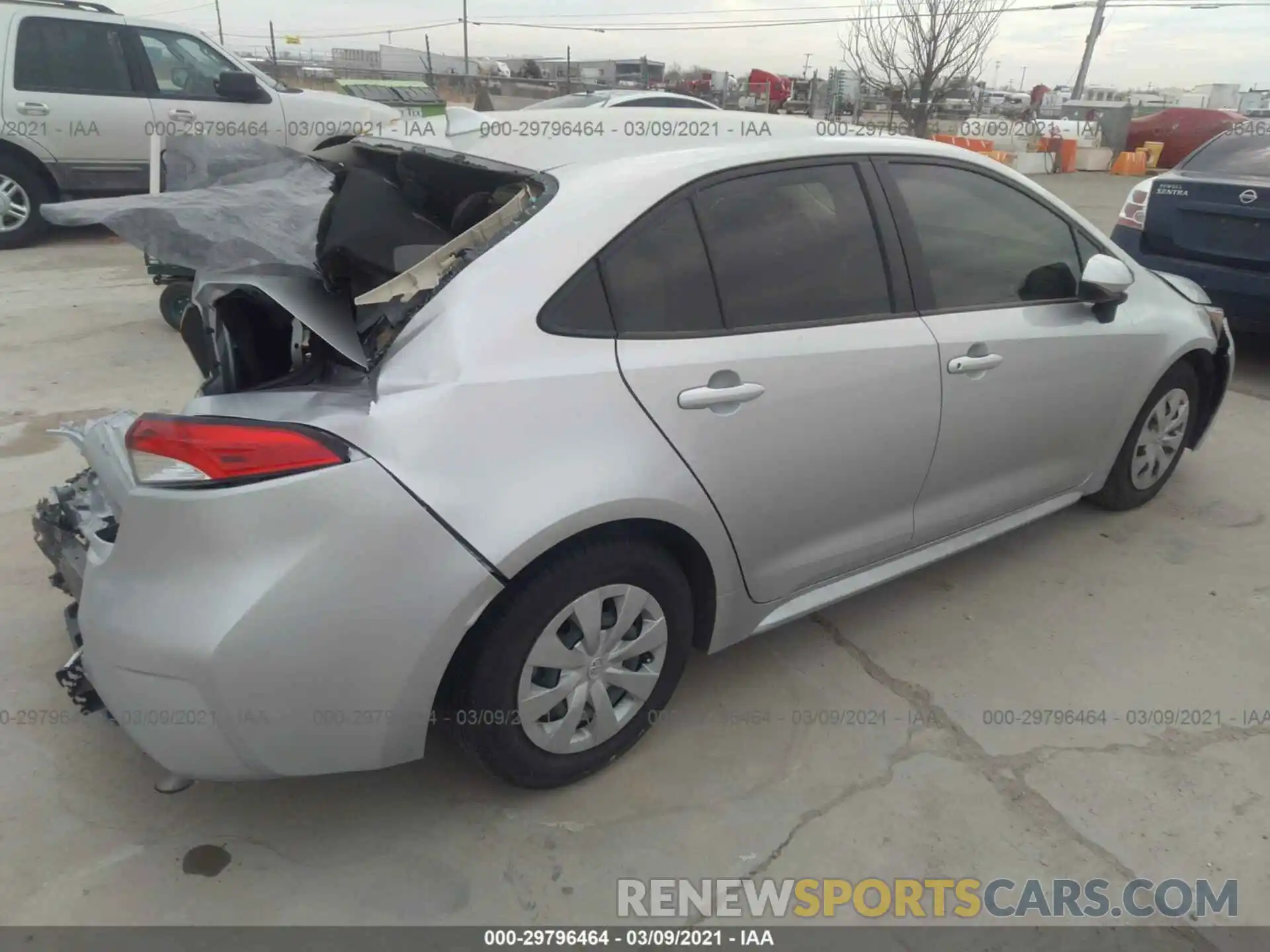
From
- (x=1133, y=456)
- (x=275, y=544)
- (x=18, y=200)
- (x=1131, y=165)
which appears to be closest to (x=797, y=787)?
(x=275, y=544)

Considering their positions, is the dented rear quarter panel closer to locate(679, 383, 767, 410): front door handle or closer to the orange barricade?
locate(679, 383, 767, 410): front door handle

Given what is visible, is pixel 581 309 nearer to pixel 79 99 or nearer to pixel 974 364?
pixel 974 364

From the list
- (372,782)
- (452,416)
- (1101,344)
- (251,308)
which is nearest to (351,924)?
(372,782)

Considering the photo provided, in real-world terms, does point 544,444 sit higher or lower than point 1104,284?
lower

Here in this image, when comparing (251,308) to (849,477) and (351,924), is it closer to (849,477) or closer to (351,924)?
(351,924)

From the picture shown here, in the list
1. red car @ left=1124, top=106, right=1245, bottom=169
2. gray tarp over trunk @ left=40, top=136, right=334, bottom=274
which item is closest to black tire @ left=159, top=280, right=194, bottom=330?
gray tarp over trunk @ left=40, top=136, right=334, bottom=274

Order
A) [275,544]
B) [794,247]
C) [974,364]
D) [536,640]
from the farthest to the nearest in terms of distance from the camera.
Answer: [974,364], [794,247], [536,640], [275,544]

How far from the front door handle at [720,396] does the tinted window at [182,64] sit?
805 centimetres

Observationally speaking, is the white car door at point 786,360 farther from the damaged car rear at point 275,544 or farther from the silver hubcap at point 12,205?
the silver hubcap at point 12,205

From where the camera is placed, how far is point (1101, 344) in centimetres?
333

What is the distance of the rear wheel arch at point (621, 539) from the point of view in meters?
2.05

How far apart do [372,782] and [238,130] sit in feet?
25.6

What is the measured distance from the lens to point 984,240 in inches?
120

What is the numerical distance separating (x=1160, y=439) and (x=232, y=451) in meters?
3.69
